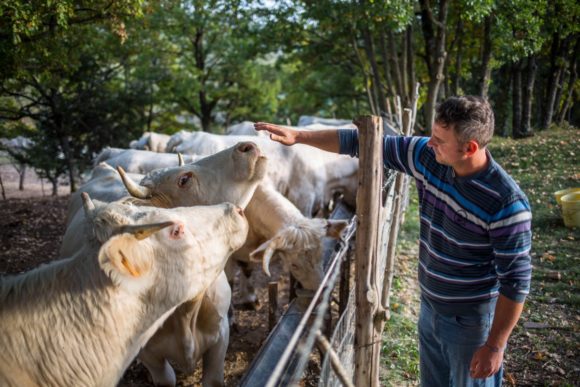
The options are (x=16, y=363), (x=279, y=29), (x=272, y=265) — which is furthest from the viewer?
(x=279, y=29)

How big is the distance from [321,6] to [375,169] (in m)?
11.8

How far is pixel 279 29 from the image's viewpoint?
15570 millimetres

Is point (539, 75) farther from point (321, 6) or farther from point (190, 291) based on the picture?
point (190, 291)

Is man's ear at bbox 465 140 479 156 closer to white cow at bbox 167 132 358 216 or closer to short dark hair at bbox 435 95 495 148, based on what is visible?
short dark hair at bbox 435 95 495 148

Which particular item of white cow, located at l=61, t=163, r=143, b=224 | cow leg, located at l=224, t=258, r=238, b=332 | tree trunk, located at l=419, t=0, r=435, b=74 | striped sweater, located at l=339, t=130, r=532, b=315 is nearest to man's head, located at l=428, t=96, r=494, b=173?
striped sweater, located at l=339, t=130, r=532, b=315

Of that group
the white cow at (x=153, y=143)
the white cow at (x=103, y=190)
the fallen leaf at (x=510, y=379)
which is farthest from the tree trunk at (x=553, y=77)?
the white cow at (x=103, y=190)

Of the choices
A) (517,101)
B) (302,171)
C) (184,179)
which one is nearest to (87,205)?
(184,179)

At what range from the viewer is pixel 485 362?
2414 millimetres

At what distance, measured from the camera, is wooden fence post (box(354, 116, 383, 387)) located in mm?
2615

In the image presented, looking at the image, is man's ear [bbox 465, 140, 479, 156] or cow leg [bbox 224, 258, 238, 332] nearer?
man's ear [bbox 465, 140, 479, 156]

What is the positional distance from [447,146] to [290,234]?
2453mm

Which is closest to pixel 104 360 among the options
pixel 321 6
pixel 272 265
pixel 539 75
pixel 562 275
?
pixel 272 265

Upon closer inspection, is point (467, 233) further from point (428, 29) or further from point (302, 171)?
point (428, 29)

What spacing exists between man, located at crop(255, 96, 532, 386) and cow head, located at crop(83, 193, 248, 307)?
118 cm
